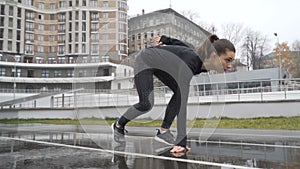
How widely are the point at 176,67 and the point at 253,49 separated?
6541 cm

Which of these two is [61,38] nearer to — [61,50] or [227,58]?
[61,50]

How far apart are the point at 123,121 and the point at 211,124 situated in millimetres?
1606

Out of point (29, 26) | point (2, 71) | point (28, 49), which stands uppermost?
point (29, 26)

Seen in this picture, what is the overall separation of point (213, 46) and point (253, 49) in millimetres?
65531

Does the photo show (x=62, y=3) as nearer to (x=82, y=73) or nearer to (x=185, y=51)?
(x=82, y=73)

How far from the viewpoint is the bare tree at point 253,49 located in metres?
65.3

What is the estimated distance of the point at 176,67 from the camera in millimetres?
4422

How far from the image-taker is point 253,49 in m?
65.8

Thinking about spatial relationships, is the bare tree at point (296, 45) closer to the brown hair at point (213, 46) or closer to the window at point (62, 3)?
the window at point (62, 3)

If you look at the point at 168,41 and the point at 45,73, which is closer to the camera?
the point at 168,41

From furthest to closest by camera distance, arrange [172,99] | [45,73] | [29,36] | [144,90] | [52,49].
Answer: [52,49], [29,36], [45,73], [172,99], [144,90]

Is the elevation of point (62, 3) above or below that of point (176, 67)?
above

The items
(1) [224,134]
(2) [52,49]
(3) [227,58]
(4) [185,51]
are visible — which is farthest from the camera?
(2) [52,49]

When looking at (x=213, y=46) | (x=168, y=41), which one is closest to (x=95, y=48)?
(x=168, y=41)
